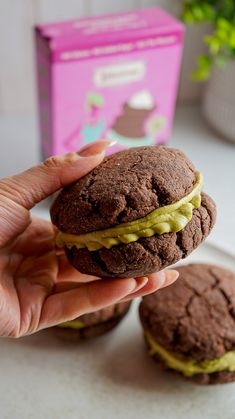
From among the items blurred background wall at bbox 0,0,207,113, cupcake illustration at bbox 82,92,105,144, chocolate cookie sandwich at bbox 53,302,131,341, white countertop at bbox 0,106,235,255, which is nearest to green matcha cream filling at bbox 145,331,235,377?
chocolate cookie sandwich at bbox 53,302,131,341

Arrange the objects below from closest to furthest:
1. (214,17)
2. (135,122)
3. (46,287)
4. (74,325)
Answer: (46,287) → (74,325) → (135,122) → (214,17)

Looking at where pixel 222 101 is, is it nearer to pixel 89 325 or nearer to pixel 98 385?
pixel 89 325

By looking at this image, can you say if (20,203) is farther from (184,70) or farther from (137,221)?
(184,70)

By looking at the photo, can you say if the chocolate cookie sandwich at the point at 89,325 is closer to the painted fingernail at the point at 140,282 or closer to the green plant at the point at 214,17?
the painted fingernail at the point at 140,282

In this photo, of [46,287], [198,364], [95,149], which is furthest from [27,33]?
[198,364]

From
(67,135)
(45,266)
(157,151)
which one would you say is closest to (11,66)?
(67,135)

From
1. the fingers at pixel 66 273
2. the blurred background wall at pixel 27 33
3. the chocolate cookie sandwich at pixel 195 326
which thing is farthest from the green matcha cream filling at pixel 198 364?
the blurred background wall at pixel 27 33

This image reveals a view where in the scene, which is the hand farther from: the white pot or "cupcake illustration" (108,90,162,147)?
the white pot
